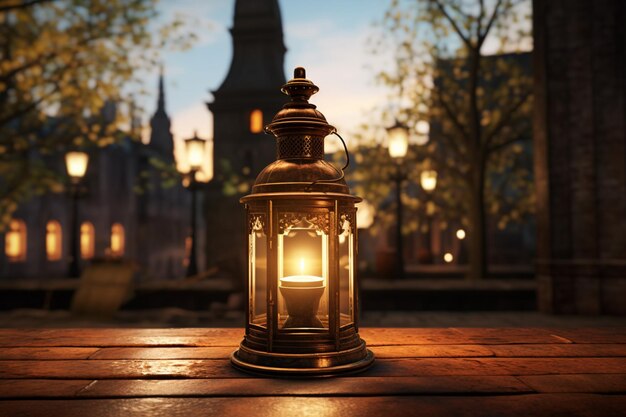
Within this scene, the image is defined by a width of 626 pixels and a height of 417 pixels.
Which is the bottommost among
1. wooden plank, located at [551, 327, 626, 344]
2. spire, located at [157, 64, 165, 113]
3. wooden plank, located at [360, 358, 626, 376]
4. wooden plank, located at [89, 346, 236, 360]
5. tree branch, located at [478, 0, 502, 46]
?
wooden plank, located at [360, 358, 626, 376]

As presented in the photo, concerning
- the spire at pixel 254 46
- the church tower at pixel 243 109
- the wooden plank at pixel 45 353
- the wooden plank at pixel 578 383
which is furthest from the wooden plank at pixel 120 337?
the spire at pixel 254 46

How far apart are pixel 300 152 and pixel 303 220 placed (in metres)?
0.45

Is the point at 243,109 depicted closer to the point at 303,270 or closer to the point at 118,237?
the point at 118,237

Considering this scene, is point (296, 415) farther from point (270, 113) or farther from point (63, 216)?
point (63, 216)

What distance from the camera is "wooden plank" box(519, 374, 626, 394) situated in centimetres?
268

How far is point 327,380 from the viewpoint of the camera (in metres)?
2.90

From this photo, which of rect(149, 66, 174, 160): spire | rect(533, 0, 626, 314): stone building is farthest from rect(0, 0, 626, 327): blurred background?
rect(149, 66, 174, 160): spire

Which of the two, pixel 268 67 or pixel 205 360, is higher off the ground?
pixel 268 67

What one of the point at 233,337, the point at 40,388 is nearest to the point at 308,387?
the point at 233,337

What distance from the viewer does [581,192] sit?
9508 mm

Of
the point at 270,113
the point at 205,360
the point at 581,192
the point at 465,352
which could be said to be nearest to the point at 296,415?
the point at 205,360

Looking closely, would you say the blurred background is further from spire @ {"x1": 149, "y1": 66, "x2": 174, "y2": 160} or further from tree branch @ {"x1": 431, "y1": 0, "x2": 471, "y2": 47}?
spire @ {"x1": 149, "y1": 66, "x2": 174, "y2": 160}

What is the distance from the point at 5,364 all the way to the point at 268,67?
3024 centimetres

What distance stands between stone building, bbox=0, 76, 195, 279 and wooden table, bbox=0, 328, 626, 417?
65.6 feet
